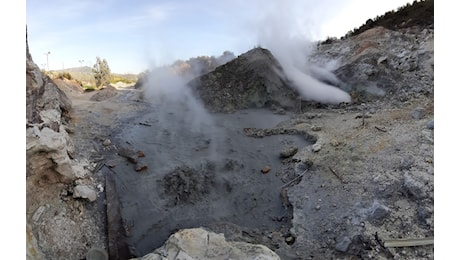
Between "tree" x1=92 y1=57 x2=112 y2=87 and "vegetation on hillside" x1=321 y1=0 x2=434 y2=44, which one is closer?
"vegetation on hillside" x1=321 y1=0 x2=434 y2=44

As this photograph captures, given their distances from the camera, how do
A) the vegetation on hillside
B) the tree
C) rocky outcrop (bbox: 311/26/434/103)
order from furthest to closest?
the tree
the vegetation on hillside
rocky outcrop (bbox: 311/26/434/103)

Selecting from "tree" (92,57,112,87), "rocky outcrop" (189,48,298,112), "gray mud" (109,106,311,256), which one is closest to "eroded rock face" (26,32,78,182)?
"gray mud" (109,106,311,256)

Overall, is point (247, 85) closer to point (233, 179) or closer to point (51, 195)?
point (233, 179)

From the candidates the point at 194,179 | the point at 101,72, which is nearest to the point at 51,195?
the point at 194,179

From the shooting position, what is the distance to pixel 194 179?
7438 mm

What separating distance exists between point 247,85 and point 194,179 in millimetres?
6166

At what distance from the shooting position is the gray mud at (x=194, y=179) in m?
6.44

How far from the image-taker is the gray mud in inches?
253

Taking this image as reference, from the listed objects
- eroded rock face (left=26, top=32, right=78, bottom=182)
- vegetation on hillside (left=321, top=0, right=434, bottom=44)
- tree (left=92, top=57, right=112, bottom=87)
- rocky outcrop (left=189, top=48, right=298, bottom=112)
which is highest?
vegetation on hillside (left=321, top=0, right=434, bottom=44)

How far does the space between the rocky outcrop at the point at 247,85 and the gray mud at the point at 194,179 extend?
2269mm

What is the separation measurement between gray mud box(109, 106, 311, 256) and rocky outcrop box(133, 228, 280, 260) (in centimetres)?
177

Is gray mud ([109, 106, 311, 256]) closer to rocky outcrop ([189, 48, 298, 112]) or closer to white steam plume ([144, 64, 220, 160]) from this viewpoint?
white steam plume ([144, 64, 220, 160])

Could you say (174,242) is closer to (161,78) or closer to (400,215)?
(400,215)

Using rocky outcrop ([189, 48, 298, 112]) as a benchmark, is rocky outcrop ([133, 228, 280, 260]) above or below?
below
